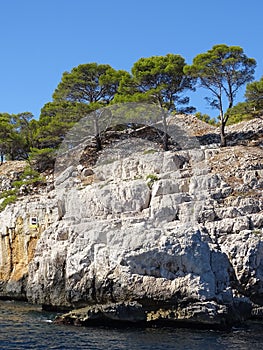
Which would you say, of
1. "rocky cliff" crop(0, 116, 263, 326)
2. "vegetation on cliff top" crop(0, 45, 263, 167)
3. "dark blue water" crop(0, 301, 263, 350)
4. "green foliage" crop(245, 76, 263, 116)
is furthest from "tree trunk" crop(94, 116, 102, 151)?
"dark blue water" crop(0, 301, 263, 350)

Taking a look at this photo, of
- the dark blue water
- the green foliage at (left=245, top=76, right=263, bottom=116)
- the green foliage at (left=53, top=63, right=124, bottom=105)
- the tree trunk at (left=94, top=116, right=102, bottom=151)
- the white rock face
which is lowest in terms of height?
the dark blue water

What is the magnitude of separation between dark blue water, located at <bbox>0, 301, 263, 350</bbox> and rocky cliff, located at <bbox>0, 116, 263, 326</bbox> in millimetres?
1180

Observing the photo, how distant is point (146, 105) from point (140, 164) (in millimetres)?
10504

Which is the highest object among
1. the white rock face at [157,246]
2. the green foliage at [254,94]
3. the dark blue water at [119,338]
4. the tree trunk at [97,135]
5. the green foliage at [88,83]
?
the green foliage at [88,83]

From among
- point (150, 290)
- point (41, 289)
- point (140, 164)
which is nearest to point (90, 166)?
point (140, 164)

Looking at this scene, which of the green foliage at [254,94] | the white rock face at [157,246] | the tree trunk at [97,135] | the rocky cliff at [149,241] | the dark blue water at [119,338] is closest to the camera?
the dark blue water at [119,338]

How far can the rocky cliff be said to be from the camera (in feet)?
82.0

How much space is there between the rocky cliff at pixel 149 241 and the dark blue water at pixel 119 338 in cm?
118

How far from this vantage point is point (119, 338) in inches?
869

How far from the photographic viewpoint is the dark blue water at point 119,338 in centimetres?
2069

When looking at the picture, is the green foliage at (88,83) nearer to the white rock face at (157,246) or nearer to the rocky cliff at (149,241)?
the rocky cliff at (149,241)

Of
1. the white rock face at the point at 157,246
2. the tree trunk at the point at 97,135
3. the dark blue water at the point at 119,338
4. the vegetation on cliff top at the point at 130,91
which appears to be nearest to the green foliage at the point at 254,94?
the vegetation on cliff top at the point at 130,91

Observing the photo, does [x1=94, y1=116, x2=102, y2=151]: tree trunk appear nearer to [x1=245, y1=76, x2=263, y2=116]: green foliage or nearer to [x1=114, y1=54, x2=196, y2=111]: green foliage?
[x1=114, y1=54, x2=196, y2=111]: green foliage

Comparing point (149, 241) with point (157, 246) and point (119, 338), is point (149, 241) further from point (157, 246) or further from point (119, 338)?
point (119, 338)
